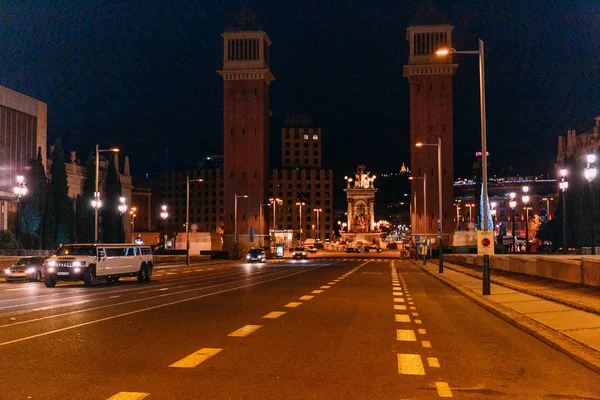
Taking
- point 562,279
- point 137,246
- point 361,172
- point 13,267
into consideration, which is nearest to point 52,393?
point 562,279

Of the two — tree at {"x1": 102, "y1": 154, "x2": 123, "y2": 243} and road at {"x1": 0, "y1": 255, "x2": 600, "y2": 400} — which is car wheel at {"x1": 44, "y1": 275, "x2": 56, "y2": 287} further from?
tree at {"x1": 102, "y1": 154, "x2": 123, "y2": 243}

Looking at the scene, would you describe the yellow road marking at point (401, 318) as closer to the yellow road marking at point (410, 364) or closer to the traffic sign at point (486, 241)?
the yellow road marking at point (410, 364)

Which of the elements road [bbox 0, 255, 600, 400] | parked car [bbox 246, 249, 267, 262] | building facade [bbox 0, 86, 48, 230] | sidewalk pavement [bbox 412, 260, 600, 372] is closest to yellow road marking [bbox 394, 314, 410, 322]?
road [bbox 0, 255, 600, 400]

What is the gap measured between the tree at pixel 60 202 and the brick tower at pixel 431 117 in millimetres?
57510

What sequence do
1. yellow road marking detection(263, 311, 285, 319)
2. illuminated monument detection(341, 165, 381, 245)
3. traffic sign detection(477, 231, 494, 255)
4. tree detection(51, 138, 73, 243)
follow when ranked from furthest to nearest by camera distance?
illuminated monument detection(341, 165, 381, 245), tree detection(51, 138, 73, 243), traffic sign detection(477, 231, 494, 255), yellow road marking detection(263, 311, 285, 319)

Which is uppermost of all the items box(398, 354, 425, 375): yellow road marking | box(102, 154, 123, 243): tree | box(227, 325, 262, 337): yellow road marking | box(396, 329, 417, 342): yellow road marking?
box(102, 154, 123, 243): tree

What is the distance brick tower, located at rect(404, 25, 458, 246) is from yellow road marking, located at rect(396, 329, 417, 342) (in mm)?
100045

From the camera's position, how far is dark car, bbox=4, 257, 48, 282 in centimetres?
3441

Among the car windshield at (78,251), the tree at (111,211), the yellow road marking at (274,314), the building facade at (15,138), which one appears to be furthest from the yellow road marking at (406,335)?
the tree at (111,211)

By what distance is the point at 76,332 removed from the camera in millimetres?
12758

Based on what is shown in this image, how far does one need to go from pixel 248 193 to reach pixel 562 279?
9802cm

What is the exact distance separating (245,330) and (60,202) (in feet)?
227

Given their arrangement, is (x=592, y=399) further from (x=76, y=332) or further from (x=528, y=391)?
(x=76, y=332)

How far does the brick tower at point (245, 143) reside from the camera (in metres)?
122
